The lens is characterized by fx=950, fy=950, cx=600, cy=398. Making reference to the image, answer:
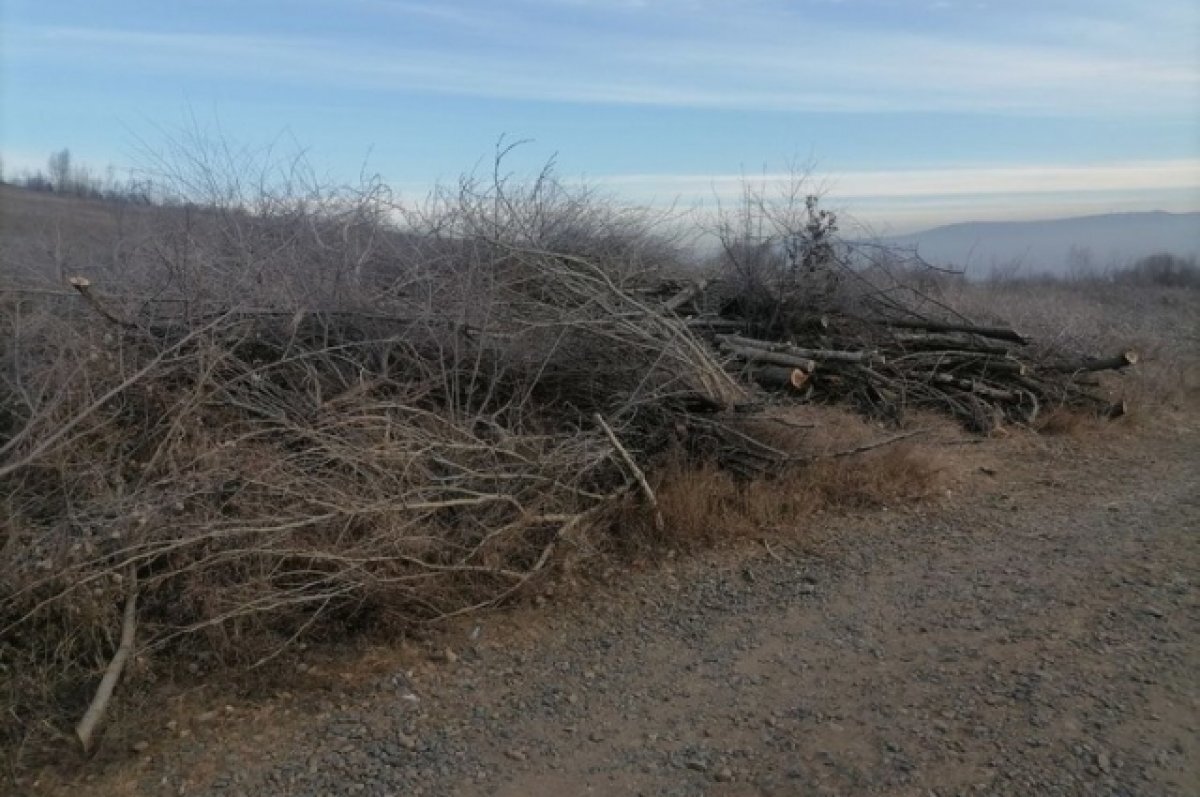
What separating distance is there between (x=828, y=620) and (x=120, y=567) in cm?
314

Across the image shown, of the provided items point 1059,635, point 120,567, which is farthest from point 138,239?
point 1059,635

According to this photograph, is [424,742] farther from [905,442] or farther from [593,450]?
[905,442]

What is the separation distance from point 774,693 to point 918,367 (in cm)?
555

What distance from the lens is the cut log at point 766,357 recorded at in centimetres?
749

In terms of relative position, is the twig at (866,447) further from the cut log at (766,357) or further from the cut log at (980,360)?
the cut log at (980,360)

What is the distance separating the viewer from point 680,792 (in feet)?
10.5

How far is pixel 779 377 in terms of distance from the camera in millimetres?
7484

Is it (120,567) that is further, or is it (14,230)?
(14,230)

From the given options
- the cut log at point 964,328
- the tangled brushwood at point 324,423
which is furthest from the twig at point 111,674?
the cut log at point 964,328

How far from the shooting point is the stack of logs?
7.87 m

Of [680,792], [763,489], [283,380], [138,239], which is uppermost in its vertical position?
[138,239]

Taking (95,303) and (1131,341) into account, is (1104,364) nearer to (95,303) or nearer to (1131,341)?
(1131,341)

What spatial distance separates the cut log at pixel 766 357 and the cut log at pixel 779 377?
59mm

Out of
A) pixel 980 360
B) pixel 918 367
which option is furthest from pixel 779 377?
pixel 980 360
